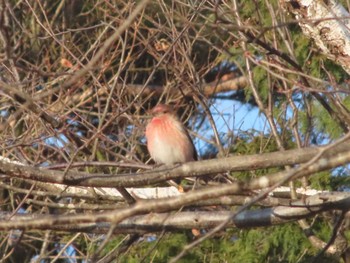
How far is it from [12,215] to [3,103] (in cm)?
531

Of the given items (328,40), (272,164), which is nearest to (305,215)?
(272,164)

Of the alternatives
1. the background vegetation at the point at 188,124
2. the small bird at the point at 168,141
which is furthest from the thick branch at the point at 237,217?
the small bird at the point at 168,141

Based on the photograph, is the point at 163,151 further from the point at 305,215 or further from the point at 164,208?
the point at 164,208

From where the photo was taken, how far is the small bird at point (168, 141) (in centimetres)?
756

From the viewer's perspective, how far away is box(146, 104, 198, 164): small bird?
756 cm

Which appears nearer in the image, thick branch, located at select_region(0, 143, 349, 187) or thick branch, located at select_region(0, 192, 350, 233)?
thick branch, located at select_region(0, 143, 349, 187)

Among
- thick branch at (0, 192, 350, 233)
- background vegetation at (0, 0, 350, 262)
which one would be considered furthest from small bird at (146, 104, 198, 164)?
thick branch at (0, 192, 350, 233)

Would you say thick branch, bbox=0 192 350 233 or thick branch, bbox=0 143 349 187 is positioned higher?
thick branch, bbox=0 143 349 187

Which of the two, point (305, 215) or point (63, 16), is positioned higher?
point (63, 16)

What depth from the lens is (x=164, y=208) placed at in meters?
3.59

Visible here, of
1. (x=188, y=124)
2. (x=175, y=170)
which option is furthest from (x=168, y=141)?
(x=188, y=124)

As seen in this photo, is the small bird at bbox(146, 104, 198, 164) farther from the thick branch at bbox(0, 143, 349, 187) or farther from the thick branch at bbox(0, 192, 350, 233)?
the thick branch at bbox(0, 143, 349, 187)

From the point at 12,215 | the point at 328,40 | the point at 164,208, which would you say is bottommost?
the point at 12,215

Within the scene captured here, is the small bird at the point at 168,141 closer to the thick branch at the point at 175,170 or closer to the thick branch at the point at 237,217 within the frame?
the thick branch at the point at 237,217
